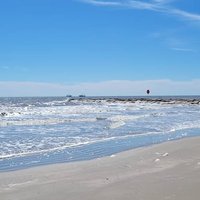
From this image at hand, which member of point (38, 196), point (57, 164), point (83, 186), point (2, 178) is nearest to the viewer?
point (38, 196)

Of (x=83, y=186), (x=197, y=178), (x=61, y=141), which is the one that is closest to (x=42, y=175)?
(x=83, y=186)

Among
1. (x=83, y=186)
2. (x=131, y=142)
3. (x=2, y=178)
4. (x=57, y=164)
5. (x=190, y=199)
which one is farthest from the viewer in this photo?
(x=131, y=142)

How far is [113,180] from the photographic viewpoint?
26.8 feet

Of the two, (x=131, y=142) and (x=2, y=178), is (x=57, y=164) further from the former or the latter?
(x=131, y=142)

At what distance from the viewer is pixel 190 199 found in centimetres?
625

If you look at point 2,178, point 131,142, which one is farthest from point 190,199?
point 131,142

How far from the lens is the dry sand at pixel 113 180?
6.85m

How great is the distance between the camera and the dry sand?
685 cm

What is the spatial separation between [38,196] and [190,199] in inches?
98.6

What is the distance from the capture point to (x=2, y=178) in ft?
28.9

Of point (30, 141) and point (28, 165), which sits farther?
point (30, 141)

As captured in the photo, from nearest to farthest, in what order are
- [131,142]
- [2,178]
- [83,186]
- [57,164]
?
[83,186]
[2,178]
[57,164]
[131,142]

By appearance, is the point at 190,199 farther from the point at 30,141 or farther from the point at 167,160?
the point at 30,141

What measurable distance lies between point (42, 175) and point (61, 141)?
24.2ft
